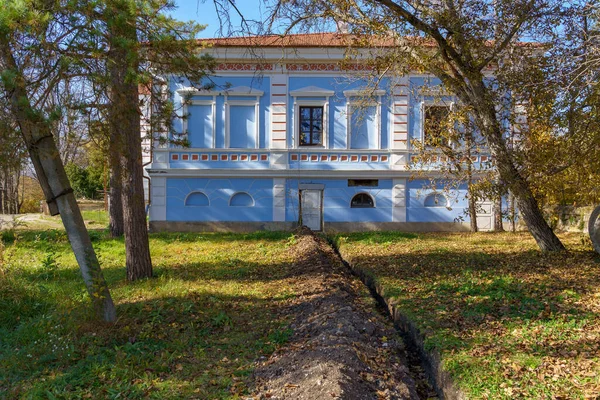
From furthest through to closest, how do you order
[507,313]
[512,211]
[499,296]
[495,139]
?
1. [512,211]
2. [495,139]
3. [499,296]
4. [507,313]

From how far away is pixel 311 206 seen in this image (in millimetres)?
20594

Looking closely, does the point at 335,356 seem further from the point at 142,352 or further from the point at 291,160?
the point at 291,160

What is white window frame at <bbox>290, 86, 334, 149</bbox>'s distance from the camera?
66.3 ft

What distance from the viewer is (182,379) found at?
4.59 meters

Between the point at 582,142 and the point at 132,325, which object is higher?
the point at 582,142

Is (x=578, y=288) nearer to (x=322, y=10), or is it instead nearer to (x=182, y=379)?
(x=182, y=379)

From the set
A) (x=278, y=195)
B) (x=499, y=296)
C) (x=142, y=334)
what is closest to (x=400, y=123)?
(x=278, y=195)

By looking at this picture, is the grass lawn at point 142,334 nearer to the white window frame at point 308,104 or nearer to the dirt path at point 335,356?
the dirt path at point 335,356

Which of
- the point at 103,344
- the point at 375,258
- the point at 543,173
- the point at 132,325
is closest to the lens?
the point at 103,344

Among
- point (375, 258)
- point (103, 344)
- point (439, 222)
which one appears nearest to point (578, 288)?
point (375, 258)

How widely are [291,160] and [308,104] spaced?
2.41m

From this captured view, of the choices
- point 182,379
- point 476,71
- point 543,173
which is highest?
point 476,71

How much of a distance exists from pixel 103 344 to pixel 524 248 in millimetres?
10241

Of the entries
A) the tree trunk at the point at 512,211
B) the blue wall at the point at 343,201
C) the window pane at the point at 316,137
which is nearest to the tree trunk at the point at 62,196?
the tree trunk at the point at 512,211
